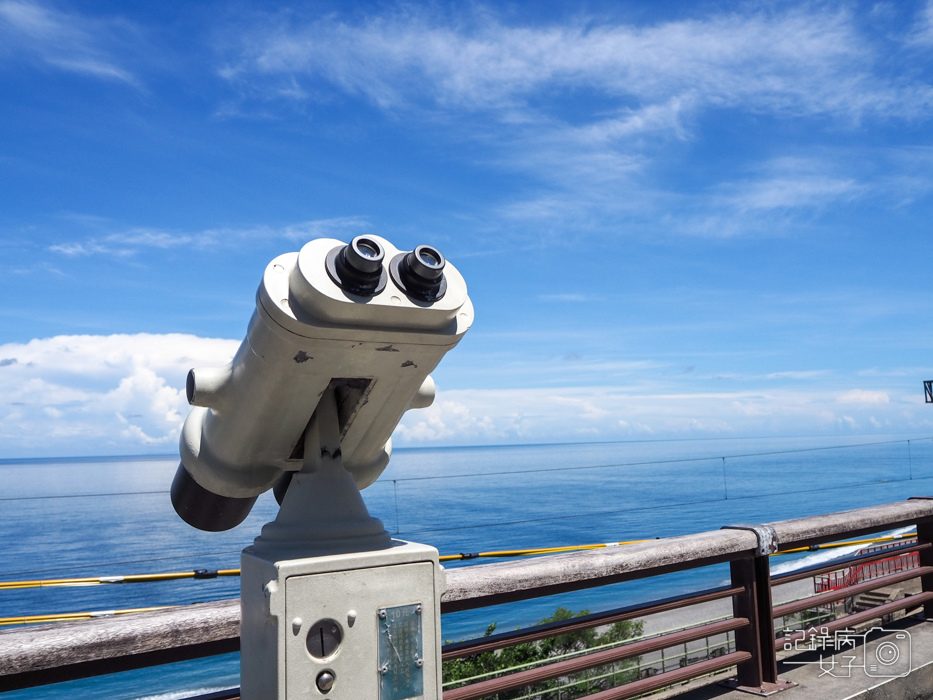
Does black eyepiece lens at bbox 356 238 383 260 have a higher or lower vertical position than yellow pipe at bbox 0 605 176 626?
higher

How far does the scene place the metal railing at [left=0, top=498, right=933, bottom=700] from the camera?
142 cm

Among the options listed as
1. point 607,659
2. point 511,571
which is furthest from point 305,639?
point 607,659

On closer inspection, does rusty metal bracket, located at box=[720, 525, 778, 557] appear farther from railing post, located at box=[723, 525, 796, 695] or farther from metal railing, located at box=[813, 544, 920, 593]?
metal railing, located at box=[813, 544, 920, 593]

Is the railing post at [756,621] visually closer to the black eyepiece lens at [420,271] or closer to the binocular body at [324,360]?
the binocular body at [324,360]

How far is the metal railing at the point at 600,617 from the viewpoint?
56.0 inches

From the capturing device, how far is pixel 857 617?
3037mm

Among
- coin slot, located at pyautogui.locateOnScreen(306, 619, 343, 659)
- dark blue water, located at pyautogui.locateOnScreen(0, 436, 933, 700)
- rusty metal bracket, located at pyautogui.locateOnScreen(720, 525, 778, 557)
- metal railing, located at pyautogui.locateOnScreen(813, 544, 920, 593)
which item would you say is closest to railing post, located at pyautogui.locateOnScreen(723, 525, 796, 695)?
rusty metal bracket, located at pyautogui.locateOnScreen(720, 525, 778, 557)

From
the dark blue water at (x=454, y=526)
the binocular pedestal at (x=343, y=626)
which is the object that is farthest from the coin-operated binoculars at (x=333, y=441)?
the dark blue water at (x=454, y=526)

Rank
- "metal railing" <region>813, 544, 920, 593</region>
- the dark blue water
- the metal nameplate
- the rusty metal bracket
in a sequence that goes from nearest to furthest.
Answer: the metal nameplate
the rusty metal bracket
"metal railing" <region>813, 544, 920, 593</region>
the dark blue water

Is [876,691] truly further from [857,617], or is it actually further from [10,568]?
[10,568]

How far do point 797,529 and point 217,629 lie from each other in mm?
2178

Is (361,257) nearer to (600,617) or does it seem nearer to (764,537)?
(600,617)

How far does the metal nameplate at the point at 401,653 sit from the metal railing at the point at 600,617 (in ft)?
1.47

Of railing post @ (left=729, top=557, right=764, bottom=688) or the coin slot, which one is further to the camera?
railing post @ (left=729, top=557, right=764, bottom=688)
